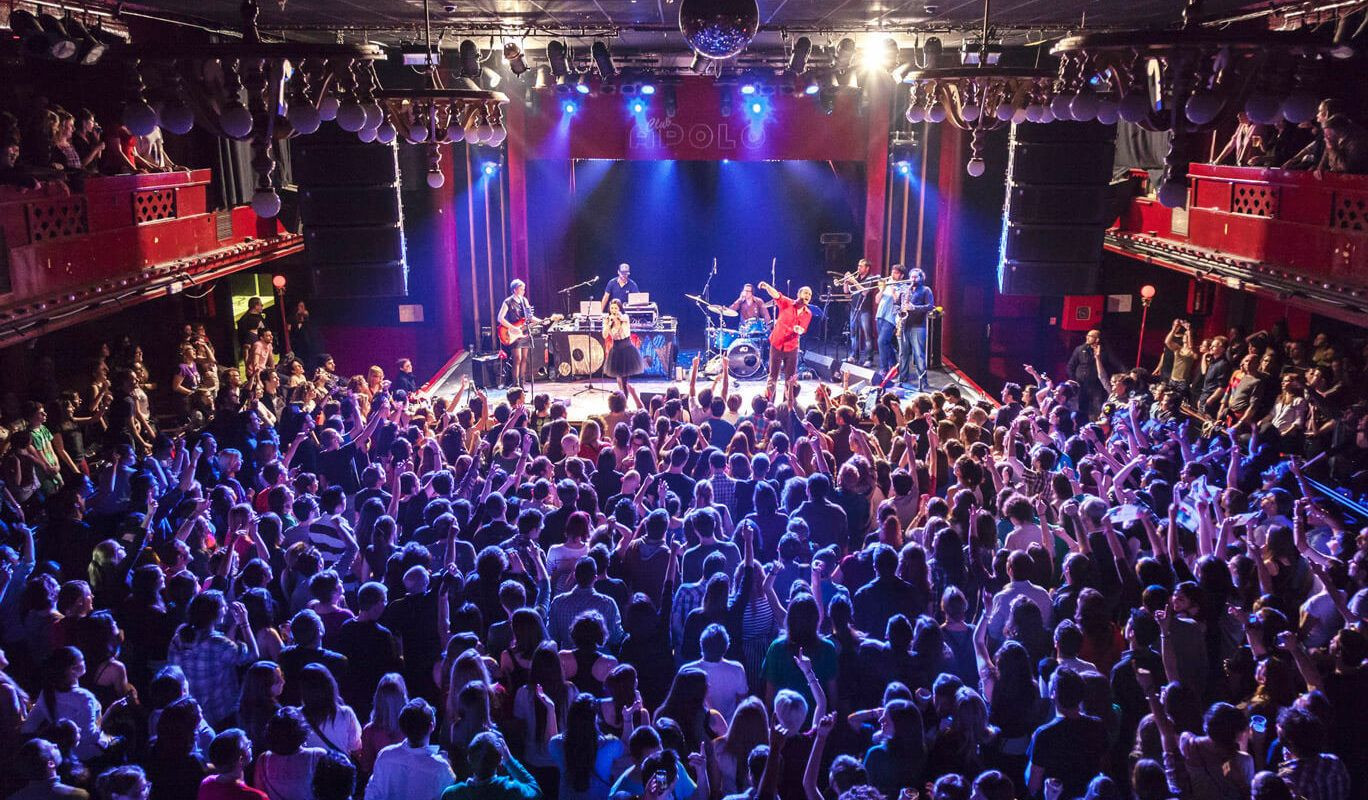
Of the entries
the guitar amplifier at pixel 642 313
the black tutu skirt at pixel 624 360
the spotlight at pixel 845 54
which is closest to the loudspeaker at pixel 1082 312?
the spotlight at pixel 845 54

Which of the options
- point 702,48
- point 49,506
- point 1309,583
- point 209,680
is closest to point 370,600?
point 209,680

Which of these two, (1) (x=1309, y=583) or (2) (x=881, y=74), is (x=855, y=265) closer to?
(2) (x=881, y=74)

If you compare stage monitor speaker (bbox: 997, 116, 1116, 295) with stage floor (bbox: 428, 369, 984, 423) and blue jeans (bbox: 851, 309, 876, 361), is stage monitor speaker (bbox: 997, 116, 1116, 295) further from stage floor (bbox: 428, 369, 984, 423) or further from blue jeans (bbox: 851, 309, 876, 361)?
blue jeans (bbox: 851, 309, 876, 361)

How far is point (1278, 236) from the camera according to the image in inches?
329

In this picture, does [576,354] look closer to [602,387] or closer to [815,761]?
[602,387]

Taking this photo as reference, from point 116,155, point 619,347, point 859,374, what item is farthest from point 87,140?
point 859,374

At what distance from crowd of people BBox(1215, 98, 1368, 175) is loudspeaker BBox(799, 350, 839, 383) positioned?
4.63 metres

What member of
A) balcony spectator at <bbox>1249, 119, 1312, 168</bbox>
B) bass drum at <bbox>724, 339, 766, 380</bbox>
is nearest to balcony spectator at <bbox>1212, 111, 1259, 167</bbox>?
balcony spectator at <bbox>1249, 119, 1312, 168</bbox>

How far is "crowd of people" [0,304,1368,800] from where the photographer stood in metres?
3.25

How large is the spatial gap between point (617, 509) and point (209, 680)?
6.50ft

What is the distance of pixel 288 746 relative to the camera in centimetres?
319

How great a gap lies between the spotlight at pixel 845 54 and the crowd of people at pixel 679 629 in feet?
16.1

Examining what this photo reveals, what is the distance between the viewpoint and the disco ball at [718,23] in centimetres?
453

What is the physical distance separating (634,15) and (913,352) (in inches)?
189
